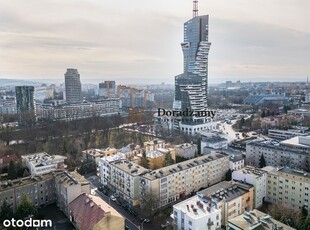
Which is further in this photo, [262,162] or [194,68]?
[194,68]

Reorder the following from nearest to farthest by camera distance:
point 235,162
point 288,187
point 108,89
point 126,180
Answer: point 288,187 → point 126,180 → point 235,162 → point 108,89

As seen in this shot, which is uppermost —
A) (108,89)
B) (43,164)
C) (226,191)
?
(108,89)

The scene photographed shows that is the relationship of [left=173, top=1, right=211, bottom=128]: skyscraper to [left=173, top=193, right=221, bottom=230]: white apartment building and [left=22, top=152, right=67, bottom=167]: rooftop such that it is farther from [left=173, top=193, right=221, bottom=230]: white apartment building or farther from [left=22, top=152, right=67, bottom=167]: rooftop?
[left=173, top=193, right=221, bottom=230]: white apartment building

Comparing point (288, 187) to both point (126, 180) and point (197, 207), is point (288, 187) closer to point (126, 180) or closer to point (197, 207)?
point (197, 207)

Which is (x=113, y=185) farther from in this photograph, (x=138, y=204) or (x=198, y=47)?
(x=198, y=47)

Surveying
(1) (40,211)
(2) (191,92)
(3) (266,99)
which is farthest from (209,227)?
(3) (266,99)

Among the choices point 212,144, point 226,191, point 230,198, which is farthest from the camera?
point 212,144

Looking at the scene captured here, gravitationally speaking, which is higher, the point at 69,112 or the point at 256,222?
the point at 69,112

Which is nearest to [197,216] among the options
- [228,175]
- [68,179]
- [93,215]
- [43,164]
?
[93,215]
